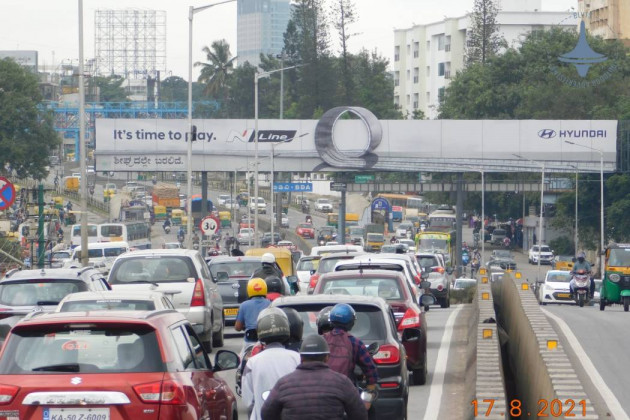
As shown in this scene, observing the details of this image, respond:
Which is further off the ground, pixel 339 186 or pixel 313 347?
pixel 313 347

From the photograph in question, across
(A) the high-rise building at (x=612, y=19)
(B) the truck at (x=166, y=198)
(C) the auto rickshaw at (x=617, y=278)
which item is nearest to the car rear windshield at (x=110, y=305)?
(C) the auto rickshaw at (x=617, y=278)

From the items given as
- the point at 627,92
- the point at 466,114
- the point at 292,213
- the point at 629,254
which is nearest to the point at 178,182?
the point at 292,213

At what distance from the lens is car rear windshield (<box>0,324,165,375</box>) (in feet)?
28.0

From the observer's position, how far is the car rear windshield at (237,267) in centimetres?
2602

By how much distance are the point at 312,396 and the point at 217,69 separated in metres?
139

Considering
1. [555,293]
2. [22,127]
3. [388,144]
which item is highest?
[22,127]

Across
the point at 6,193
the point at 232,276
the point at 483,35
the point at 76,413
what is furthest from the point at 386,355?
the point at 483,35

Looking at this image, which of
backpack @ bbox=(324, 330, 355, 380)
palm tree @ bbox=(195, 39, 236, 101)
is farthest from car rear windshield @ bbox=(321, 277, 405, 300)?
palm tree @ bbox=(195, 39, 236, 101)

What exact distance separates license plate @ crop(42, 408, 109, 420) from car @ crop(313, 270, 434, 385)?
25.5 ft

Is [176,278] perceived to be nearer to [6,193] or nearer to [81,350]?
[6,193]

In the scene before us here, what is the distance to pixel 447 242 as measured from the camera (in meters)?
72.1

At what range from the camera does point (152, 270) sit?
20.3 metres

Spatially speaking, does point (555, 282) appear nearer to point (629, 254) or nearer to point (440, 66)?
point (629, 254)

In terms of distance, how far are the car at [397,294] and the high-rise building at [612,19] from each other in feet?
330
